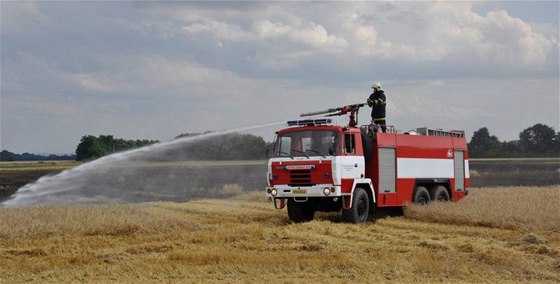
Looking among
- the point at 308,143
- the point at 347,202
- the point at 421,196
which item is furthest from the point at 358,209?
the point at 421,196

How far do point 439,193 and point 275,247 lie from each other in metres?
10.6

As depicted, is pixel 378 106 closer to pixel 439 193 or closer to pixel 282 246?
pixel 439 193

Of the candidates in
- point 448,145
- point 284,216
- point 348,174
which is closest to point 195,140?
point 284,216

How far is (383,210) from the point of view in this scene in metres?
23.0

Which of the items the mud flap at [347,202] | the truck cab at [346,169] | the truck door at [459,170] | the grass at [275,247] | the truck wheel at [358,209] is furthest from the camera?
the truck door at [459,170]

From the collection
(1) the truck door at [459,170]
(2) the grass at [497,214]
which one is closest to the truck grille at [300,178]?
(2) the grass at [497,214]

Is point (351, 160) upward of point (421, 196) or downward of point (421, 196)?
upward

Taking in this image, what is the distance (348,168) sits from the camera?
63.0 feet

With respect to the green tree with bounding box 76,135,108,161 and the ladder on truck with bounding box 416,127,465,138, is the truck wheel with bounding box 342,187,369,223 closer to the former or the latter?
the ladder on truck with bounding box 416,127,465,138

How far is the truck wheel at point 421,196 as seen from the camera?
74.2ft

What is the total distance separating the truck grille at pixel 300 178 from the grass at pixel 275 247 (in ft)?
3.69

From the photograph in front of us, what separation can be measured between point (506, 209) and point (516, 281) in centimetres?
825

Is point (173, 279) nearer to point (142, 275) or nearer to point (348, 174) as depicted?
point (142, 275)

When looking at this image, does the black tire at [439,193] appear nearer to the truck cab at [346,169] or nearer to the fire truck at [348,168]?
the fire truck at [348,168]
